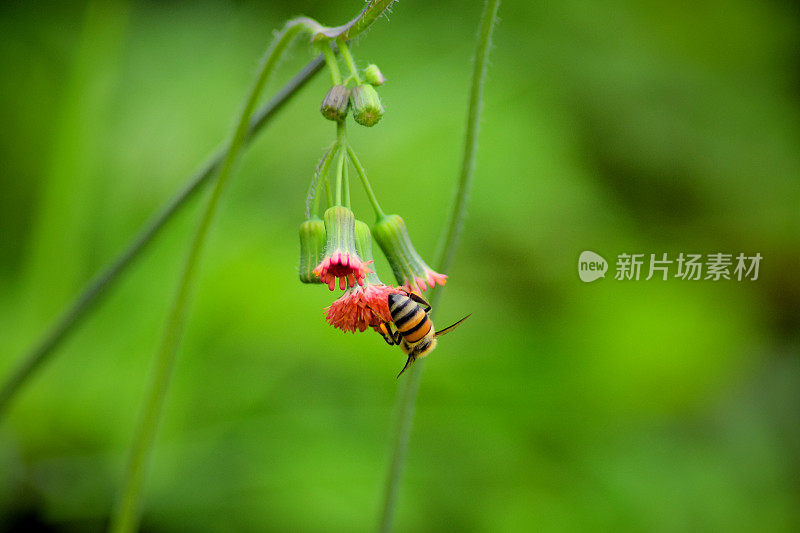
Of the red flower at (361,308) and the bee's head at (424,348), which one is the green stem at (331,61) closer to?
the red flower at (361,308)

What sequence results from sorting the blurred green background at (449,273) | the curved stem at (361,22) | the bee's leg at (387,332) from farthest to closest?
1. the blurred green background at (449,273)
2. the bee's leg at (387,332)
3. the curved stem at (361,22)

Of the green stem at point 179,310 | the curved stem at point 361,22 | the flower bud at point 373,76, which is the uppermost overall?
the curved stem at point 361,22

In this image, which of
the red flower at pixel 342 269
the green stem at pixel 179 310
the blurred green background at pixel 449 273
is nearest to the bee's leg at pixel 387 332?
the red flower at pixel 342 269

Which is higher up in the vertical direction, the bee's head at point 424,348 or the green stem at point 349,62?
the green stem at point 349,62

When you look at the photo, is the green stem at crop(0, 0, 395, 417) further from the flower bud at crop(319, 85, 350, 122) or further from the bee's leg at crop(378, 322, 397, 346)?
the bee's leg at crop(378, 322, 397, 346)

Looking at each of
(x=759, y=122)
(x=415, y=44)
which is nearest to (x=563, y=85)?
(x=415, y=44)

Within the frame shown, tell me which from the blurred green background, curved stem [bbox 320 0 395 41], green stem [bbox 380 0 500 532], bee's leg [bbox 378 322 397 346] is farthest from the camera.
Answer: the blurred green background

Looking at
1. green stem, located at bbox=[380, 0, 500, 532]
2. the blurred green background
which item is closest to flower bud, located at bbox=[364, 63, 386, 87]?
green stem, located at bbox=[380, 0, 500, 532]

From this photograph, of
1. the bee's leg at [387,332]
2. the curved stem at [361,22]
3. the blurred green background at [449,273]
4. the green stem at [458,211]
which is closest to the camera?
the curved stem at [361,22]
